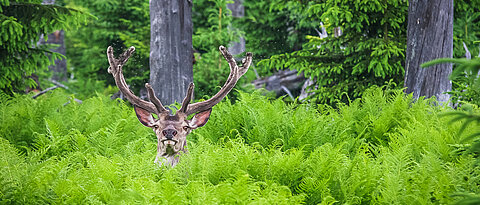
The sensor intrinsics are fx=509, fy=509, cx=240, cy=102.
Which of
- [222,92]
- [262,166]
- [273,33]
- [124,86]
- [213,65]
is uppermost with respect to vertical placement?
[124,86]

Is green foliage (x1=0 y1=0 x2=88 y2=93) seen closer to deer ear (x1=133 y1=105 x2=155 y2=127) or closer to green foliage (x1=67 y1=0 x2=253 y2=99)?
green foliage (x1=67 y1=0 x2=253 y2=99)

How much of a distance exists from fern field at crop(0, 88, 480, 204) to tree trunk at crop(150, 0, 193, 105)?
1.54 meters

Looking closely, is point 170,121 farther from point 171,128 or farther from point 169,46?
point 169,46

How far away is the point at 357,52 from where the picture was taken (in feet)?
30.3

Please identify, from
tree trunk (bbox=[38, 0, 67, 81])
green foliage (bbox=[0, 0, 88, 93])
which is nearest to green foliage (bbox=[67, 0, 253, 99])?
green foliage (bbox=[0, 0, 88, 93])

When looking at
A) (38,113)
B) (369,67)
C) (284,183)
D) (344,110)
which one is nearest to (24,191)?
(284,183)

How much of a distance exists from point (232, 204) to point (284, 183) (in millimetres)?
1074

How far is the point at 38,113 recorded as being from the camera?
24.4 ft

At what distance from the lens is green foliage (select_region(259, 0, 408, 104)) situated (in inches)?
341

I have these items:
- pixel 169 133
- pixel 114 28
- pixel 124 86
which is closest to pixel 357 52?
pixel 124 86

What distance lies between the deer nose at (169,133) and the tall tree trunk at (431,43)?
4333mm

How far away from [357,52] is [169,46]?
3.42m

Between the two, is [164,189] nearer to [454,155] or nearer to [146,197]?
[146,197]

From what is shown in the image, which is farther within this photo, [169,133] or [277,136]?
[277,136]
